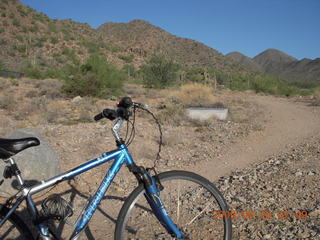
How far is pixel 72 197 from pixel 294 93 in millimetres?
26652

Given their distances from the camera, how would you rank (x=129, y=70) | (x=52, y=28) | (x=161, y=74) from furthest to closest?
1. (x=52, y=28)
2. (x=129, y=70)
3. (x=161, y=74)

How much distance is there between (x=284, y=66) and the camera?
354 ft

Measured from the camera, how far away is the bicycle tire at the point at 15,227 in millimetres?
1975

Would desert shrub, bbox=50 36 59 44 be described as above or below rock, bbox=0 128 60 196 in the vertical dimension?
above

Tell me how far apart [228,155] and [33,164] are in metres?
4.18

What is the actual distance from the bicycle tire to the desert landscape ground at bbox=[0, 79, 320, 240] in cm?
A: 121

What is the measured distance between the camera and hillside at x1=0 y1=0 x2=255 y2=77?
33.4 meters

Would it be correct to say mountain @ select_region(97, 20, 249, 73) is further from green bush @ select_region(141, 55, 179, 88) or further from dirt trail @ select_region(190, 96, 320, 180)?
dirt trail @ select_region(190, 96, 320, 180)

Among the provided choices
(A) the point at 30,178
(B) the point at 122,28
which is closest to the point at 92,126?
(A) the point at 30,178

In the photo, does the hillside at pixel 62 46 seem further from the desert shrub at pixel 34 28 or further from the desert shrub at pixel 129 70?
the desert shrub at pixel 129 70

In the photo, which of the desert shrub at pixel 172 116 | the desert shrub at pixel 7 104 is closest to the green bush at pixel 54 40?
the desert shrub at pixel 7 104

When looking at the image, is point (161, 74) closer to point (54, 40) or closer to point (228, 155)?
point (228, 155)
